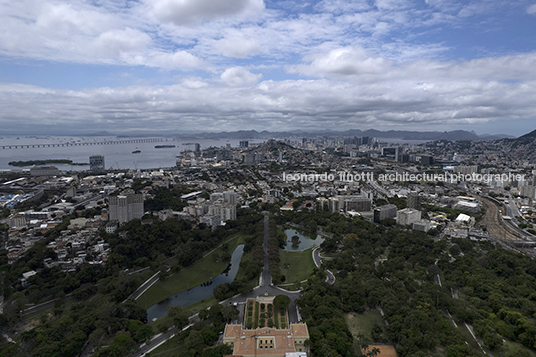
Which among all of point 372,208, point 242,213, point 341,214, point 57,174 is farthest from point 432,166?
point 57,174

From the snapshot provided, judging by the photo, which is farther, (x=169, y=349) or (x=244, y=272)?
(x=244, y=272)

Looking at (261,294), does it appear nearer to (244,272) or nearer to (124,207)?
(244,272)

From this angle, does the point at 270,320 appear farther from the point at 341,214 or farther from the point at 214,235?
the point at 341,214

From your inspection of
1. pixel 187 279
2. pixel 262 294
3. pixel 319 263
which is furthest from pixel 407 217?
pixel 187 279

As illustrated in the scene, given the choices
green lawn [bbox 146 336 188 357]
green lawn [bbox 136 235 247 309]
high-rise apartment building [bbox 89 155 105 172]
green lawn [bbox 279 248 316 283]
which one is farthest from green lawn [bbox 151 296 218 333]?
high-rise apartment building [bbox 89 155 105 172]

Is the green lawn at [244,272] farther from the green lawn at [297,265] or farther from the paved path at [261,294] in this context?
the green lawn at [297,265]

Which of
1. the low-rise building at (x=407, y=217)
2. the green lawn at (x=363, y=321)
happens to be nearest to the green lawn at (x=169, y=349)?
the green lawn at (x=363, y=321)
